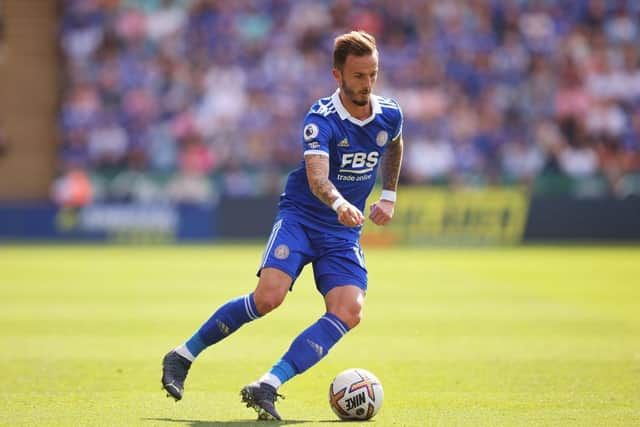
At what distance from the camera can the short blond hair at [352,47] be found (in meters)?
6.55

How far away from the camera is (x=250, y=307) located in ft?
22.3

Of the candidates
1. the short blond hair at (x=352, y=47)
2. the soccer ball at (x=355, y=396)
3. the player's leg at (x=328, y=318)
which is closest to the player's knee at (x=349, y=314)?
the player's leg at (x=328, y=318)

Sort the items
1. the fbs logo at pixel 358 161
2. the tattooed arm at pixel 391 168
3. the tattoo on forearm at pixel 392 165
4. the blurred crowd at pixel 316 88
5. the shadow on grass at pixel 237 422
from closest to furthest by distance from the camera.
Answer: the shadow on grass at pixel 237 422, the fbs logo at pixel 358 161, the tattooed arm at pixel 391 168, the tattoo on forearm at pixel 392 165, the blurred crowd at pixel 316 88

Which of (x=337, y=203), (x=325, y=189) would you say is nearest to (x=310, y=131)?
(x=325, y=189)

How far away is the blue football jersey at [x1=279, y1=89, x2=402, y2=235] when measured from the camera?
6.77m

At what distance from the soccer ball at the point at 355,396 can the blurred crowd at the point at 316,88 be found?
734 inches

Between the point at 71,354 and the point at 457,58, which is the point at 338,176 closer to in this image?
the point at 71,354

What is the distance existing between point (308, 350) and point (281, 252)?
0.71m

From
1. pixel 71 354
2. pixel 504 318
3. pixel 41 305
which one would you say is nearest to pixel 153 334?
pixel 71 354

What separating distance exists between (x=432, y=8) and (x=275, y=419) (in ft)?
77.9

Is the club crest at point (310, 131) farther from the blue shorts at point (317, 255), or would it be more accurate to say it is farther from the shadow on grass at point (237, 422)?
the shadow on grass at point (237, 422)

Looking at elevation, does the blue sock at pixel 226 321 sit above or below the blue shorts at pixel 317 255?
below

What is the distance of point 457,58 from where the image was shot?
91.7ft

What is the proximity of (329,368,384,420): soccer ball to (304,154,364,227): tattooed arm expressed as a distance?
1052 millimetres
